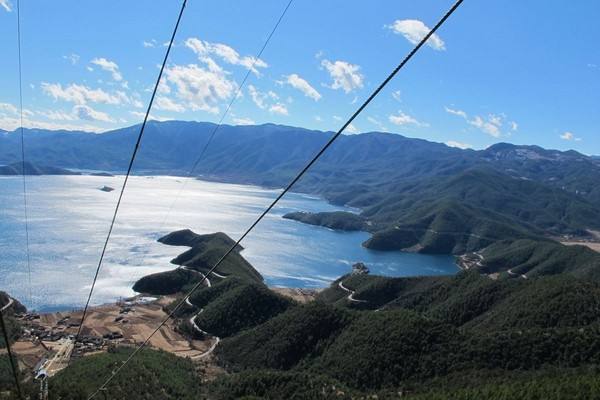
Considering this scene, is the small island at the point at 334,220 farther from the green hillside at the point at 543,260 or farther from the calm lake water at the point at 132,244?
the green hillside at the point at 543,260

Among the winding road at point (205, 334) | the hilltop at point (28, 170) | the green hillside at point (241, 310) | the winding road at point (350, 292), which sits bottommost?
the winding road at point (205, 334)

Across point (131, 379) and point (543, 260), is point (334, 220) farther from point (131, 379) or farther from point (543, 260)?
point (131, 379)

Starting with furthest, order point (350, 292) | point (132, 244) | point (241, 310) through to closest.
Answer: point (132, 244) < point (350, 292) < point (241, 310)

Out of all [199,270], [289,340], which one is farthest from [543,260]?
[289,340]

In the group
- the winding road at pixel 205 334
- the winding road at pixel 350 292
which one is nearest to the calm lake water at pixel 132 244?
the winding road at pixel 350 292

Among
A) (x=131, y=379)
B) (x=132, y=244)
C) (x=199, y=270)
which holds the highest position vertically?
(x=131, y=379)

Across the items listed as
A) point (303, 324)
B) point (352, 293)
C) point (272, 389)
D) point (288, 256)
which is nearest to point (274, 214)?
point (288, 256)

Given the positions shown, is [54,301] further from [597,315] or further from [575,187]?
[575,187]

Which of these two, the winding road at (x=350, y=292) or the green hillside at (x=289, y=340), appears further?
the winding road at (x=350, y=292)

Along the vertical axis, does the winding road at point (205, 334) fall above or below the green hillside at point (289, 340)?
below

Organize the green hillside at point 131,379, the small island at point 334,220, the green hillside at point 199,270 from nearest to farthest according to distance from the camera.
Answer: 1. the green hillside at point 131,379
2. the green hillside at point 199,270
3. the small island at point 334,220
